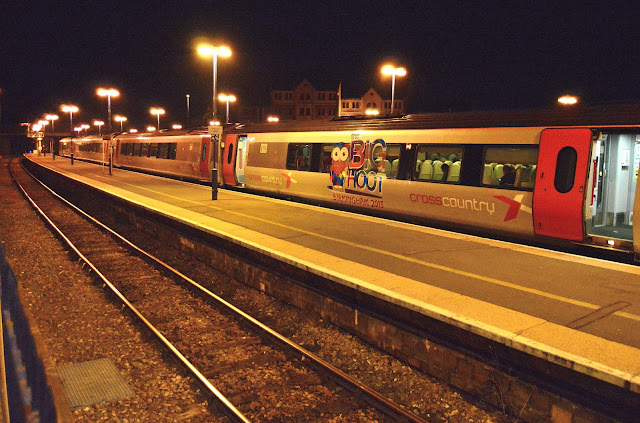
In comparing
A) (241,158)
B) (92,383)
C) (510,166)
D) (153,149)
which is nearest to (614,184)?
(510,166)

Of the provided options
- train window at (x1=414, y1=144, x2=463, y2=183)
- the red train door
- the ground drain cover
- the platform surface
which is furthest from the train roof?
the ground drain cover

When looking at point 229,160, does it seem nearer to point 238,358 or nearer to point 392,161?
point 392,161

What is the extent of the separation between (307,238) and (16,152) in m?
130

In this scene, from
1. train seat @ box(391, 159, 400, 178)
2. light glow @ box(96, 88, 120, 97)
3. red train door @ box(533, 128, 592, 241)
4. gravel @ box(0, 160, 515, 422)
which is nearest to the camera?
gravel @ box(0, 160, 515, 422)

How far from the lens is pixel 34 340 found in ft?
22.3

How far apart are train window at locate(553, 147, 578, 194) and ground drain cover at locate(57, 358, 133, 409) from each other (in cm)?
804

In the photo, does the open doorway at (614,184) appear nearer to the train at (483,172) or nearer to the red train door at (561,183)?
the train at (483,172)

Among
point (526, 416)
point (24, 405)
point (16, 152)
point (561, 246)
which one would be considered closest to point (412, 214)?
point (561, 246)

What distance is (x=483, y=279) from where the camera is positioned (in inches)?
305

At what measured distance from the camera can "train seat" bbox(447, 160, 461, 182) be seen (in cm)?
1162

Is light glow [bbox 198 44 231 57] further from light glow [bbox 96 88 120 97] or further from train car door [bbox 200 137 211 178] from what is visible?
light glow [bbox 96 88 120 97]

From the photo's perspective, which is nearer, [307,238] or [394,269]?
[394,269]

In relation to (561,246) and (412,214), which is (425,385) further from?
(412,214)

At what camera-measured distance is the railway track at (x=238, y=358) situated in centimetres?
534
